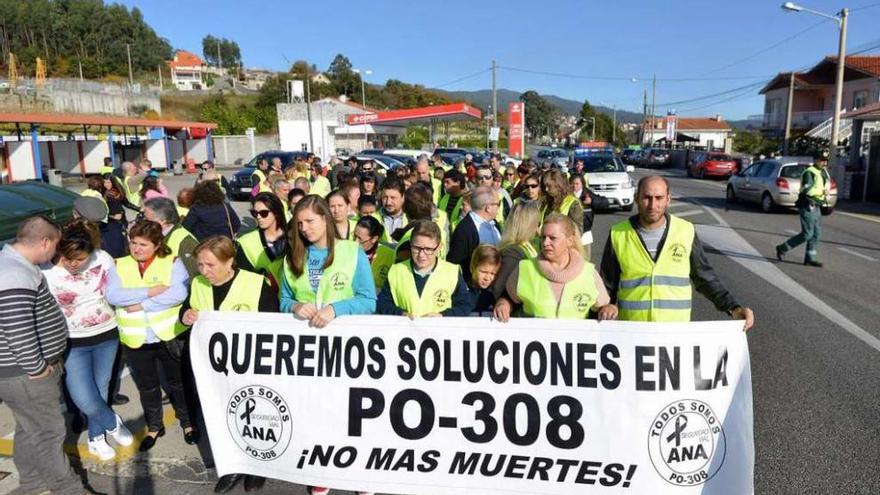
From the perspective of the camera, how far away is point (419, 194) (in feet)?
17.8

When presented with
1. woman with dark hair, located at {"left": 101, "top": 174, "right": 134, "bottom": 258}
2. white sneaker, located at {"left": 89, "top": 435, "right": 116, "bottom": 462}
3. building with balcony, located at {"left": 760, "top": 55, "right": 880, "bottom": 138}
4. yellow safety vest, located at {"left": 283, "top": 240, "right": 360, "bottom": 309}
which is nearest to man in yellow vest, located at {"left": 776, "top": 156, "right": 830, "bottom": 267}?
yellow safety vest, located at {"left": 283, "top": 240, "right": 360, "bottom": 309}

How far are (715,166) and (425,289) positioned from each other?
112 ft

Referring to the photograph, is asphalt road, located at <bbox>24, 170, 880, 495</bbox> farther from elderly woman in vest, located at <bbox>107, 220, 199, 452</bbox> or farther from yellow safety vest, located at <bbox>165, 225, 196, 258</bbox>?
yellow safety vest, located at <bbox>165, 225, 196, 258</bbox>

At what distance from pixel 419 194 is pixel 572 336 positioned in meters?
2.59

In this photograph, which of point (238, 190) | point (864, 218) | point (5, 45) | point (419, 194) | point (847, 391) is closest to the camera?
Answer: point (847, 391)

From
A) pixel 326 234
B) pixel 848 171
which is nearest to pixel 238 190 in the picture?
pixel 326 234

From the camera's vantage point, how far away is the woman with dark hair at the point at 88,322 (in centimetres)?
384

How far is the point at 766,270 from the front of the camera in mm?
9562

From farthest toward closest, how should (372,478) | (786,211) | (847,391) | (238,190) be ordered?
(238,190)
(786,211)
(847,391)
(372,478)

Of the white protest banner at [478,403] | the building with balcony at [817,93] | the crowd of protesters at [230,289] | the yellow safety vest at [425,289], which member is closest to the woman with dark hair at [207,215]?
the crowd of protesters at [230,289]

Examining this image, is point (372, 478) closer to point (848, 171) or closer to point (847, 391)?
point (847, 391)

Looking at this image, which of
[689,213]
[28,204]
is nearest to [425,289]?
[28,204]

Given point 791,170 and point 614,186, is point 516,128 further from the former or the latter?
point 791,170

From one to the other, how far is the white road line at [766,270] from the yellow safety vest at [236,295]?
592 centimetres
